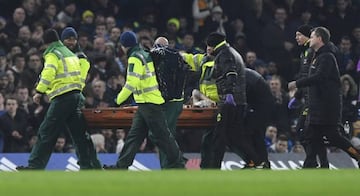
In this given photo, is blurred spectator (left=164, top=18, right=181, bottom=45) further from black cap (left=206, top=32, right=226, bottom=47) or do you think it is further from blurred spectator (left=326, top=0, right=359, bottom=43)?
black cap (left=206, top=32, right=226, bottom=47)

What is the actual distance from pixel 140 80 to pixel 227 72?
1281 millimetres

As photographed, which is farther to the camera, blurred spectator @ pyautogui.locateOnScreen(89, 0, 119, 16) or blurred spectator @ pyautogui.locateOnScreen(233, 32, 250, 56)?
blurred spectator @ pyautogui.locateOnScreen(89, 0, 119, 16)

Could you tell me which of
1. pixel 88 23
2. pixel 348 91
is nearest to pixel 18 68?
pixel 88 23

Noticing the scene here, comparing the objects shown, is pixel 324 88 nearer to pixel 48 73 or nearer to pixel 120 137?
pixel 48 73

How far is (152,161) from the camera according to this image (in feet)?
88.2

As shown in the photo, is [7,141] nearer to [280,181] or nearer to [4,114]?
[4,114]

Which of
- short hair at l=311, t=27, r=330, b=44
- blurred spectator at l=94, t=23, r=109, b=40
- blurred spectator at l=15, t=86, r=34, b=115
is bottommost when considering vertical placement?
blurred spectator at l=15, t=86, r=34, b=115

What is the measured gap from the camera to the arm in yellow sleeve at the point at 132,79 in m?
22.5

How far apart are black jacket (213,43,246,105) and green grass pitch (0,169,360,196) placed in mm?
4984

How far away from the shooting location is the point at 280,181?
54.1 feet

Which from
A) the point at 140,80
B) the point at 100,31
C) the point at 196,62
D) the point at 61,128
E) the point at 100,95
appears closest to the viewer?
the point at 140,80

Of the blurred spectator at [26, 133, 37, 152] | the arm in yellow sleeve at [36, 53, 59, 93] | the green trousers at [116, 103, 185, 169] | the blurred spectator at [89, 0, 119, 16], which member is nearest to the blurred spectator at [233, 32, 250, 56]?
the blurred spectator at [89, 0, 119, 16]

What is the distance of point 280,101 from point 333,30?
4288 millimetres

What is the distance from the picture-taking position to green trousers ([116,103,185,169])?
74.9 feet
